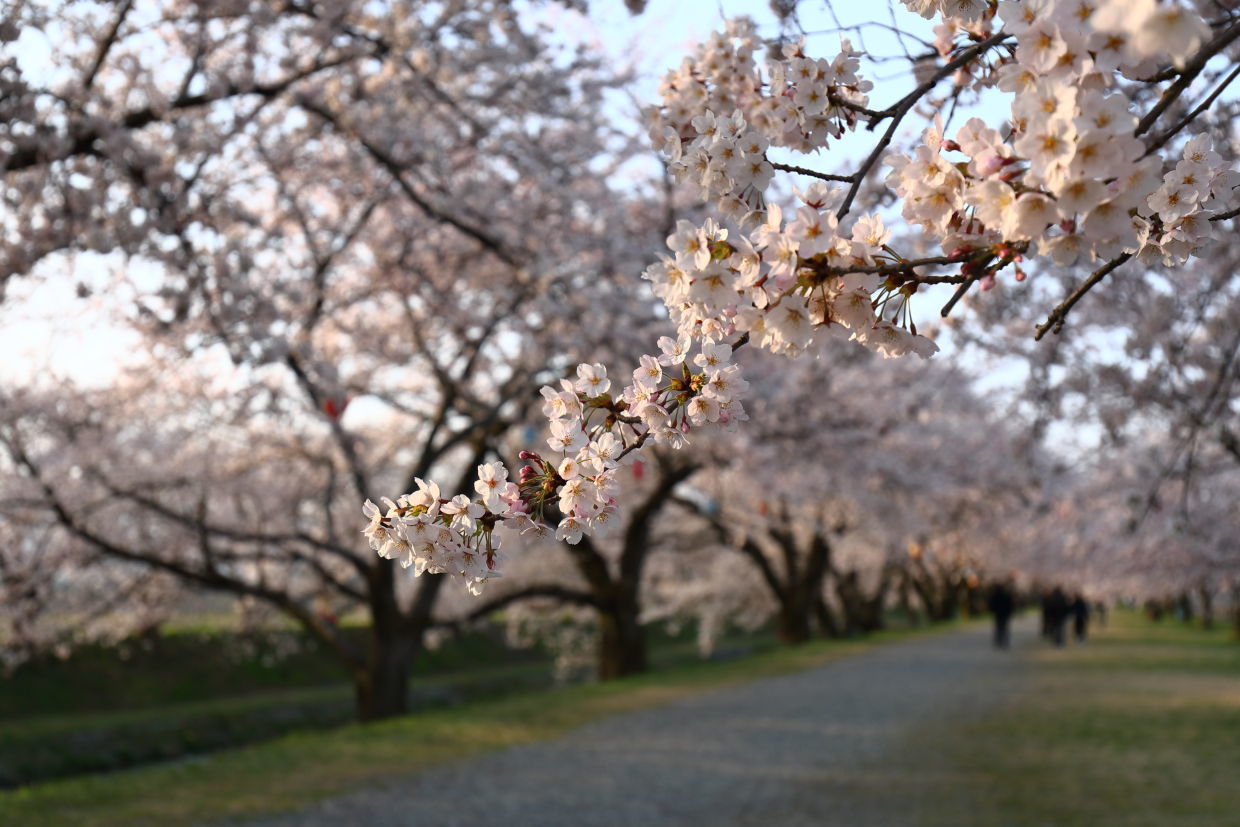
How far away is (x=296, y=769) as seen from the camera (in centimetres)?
853

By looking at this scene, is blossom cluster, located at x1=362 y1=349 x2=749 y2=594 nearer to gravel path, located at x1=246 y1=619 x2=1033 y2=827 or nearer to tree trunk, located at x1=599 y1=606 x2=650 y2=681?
gravel path, located at x1=246 y1=619 x2=1033 y2=827

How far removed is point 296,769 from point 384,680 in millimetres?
4937

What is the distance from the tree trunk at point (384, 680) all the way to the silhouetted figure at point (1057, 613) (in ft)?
63.0

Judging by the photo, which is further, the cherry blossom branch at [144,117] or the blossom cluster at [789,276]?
the cherry blossom branch at [144,117]

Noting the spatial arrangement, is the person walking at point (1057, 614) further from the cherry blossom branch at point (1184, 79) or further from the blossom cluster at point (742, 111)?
the cherry blossom branch at point (1184, 79)

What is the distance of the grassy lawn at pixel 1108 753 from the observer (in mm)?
6984

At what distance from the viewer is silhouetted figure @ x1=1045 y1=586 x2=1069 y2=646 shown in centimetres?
2721

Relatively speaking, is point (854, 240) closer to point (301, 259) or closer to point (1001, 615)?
point (301, 259)

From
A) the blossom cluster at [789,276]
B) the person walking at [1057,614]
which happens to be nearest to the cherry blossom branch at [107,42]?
the blossom cluster at [789,276]

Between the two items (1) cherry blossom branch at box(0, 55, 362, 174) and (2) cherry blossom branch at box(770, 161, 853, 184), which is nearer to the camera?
(2) cherry blossom branch at box(770, 161, 853, 184)

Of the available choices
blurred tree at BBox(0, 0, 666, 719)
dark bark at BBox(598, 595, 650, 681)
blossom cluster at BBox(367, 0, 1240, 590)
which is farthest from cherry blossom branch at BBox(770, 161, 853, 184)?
dark bark at BBox(598, 595, 650, 681)

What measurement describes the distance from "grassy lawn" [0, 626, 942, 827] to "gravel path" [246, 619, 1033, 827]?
379 mm

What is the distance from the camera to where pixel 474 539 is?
2.08m

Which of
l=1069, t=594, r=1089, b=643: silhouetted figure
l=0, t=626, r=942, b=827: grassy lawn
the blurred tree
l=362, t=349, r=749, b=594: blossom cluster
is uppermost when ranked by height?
the blurred tree
